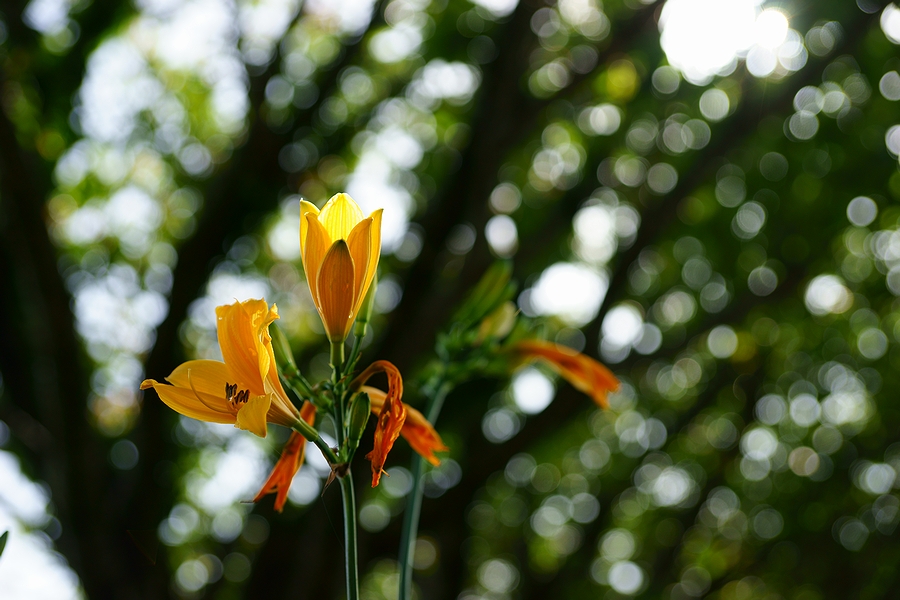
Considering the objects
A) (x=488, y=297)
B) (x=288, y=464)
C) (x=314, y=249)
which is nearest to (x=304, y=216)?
(x=314, y=249)

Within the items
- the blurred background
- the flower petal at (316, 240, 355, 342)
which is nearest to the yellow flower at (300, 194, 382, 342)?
the flower petal at (316, 240, 355, 342)

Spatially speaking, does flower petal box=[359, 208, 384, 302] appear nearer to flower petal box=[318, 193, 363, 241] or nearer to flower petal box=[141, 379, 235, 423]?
flower petal box=[318, 193, 363, 241]

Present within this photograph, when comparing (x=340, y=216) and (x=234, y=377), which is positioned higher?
(x=340, y=216)

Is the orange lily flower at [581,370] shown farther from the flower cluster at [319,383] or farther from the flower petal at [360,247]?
the flower petal at [360,247]

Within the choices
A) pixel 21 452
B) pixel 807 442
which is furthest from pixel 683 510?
pixel 21 452

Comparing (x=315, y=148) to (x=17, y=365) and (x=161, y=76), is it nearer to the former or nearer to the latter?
(x=161, y=76)

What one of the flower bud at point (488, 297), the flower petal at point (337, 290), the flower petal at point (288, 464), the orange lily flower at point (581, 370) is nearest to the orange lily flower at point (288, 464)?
the flower petal at point (288, 464)

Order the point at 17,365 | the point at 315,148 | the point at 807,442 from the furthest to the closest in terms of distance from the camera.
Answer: the point at 807,442
the point at 315,148
the point at 17,365

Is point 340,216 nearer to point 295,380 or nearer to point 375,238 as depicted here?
point 375,238
